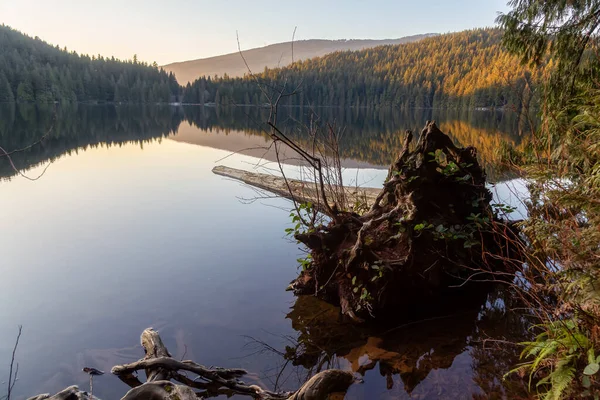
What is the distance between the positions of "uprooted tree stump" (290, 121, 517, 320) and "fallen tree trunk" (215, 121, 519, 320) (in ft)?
0.04

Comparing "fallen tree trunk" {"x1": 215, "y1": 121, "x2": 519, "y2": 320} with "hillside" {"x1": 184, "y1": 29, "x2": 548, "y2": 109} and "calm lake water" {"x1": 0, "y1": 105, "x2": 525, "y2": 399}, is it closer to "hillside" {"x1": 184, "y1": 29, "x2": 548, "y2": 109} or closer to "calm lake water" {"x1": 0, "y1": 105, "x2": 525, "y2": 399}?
"calm lake water" {"x1": 0, "y1": 105, "x2": 525, "y2": 399}

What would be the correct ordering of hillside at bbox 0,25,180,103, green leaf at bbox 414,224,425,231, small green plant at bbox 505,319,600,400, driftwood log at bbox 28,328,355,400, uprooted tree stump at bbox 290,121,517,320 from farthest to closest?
1. hillside at bbox 0,25,180,103
2. uprooted tree stump at bbox 290,121,517,320
3. green leaf at bbox 414,224,425,231
4. driftwood log at bbox 28,328,355,400
5. small green plant at bbox 505,319,600,400

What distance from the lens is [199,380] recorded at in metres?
4.26

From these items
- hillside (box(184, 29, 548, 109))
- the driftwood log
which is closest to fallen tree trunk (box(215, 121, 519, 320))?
the driftwood log

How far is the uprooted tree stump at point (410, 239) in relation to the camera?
536cm

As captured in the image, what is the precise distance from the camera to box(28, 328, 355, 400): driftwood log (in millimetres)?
3660

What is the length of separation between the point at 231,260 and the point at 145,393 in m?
4.49

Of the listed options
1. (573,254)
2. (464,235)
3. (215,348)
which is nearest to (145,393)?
(215,348)

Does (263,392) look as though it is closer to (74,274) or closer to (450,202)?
(450,202)

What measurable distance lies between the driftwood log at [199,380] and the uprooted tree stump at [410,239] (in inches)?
59.2

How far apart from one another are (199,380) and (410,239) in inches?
123

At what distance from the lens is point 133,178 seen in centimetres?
1655

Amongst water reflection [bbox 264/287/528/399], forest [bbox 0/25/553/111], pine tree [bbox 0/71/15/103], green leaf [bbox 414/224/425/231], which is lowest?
water reflection [bbox 264/287/528/399]

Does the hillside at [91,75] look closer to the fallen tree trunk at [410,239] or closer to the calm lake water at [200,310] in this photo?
the calm lake water at [200,310]
